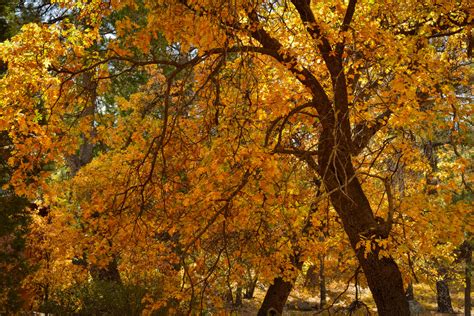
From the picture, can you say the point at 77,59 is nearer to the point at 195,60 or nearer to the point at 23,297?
the point at 195,60

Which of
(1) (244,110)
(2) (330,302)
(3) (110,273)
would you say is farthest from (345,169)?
(2) (330,302)

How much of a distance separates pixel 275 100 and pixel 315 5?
1778 millimetres

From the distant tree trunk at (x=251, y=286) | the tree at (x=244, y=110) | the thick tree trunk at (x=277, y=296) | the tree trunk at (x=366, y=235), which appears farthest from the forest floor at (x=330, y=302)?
the tree trunk at (x=366, y=235)

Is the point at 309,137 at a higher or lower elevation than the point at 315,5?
lower

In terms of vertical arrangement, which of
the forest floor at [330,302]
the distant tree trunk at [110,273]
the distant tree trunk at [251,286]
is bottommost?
the forest floor at [330,302]

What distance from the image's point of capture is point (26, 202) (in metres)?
11.1

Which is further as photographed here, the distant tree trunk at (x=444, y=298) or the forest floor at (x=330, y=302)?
the distant tree trunk at (x=444, y=298)

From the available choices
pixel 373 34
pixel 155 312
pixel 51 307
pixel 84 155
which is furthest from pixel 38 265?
pixel 373 34

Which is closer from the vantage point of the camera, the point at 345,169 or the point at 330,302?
the point at 345,169

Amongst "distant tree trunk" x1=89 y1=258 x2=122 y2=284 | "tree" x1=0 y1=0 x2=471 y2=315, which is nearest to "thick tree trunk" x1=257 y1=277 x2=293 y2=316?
"tree" x1=0 y1=0 x2=471 y2=315

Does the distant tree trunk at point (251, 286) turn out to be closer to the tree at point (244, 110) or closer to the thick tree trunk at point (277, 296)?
the thick tree trunk at point (277, 296)

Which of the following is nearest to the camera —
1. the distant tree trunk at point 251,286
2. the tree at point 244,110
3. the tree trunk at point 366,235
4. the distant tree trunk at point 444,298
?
the tree at point 244,110

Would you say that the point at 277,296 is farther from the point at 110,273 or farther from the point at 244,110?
the point at 244,110

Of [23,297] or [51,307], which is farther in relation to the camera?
[51,307]
